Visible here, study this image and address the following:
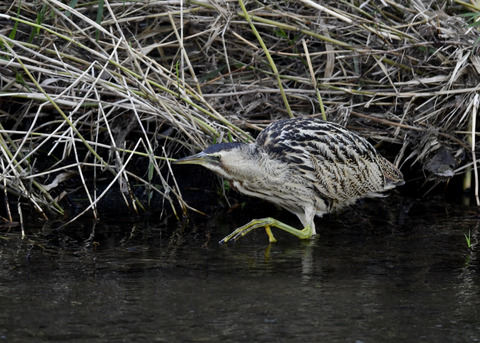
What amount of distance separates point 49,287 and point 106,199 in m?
1.58

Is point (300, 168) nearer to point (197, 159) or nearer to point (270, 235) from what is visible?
point (270, 235)

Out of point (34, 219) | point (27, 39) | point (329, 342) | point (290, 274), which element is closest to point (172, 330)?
point (329, 342)

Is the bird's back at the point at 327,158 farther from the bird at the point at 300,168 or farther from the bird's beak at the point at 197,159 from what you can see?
the bird's beak at the point at 197,159

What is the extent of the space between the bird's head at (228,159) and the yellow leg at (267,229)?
249 mm

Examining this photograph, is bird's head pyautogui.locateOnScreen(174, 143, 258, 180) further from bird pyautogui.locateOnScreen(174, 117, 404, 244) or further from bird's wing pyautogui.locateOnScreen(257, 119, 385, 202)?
bird's wing pyautogui.locateOnScreen(257, 119, 385, 202)

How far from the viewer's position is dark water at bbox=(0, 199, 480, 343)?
8.91 feet

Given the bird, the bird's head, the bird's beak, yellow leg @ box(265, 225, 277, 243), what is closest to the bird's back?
the bird

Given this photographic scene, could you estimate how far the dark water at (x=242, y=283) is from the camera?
2.72 meters

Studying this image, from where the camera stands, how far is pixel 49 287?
3158mm

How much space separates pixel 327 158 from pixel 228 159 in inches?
23.1

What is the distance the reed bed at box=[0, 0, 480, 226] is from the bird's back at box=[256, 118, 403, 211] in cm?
35

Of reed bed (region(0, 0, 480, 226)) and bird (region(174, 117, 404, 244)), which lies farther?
reed bed (region(0, 0, 480, 226))

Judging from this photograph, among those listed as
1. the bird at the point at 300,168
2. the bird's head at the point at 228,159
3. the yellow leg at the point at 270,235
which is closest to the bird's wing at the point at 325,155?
the bird at the point at 300,168

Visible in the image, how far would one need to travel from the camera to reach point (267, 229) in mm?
4012
